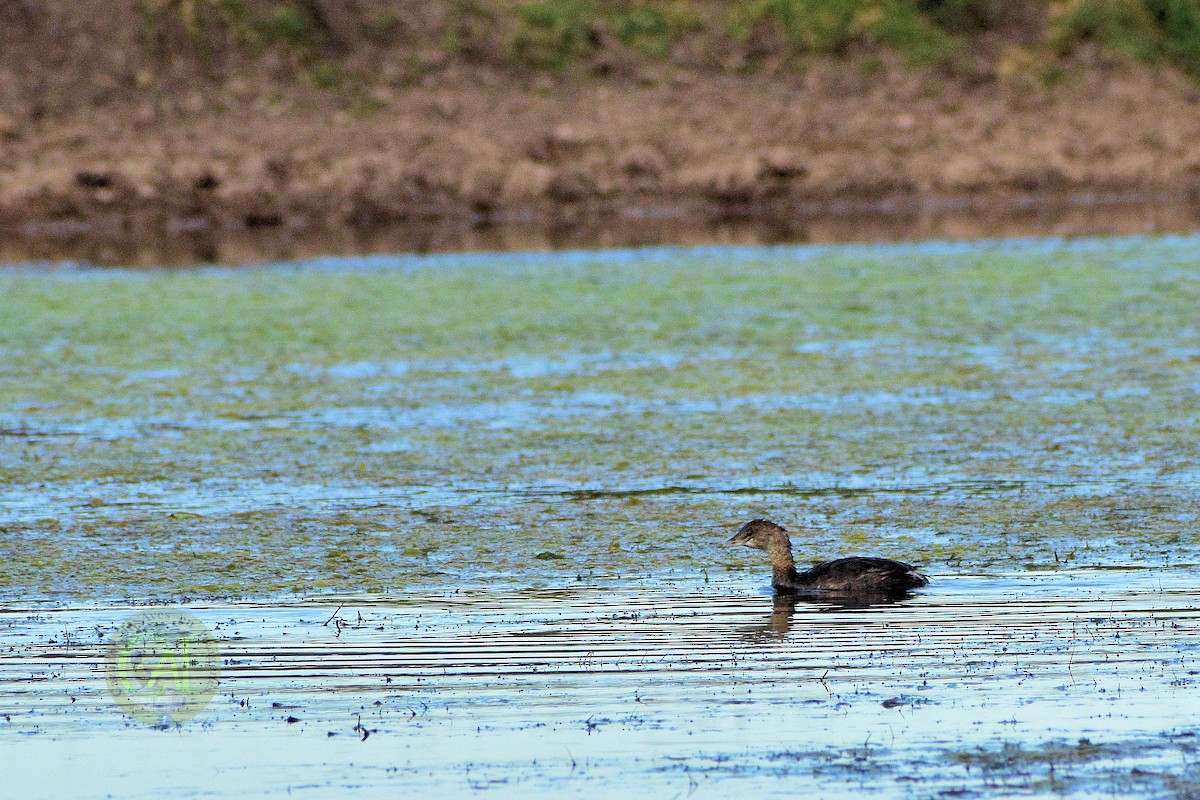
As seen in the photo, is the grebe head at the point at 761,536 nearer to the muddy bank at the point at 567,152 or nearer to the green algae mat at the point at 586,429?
the green algae mat at the point at 586,429

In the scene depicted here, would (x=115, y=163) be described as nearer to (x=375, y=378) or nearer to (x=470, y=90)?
(x=470, y=90)

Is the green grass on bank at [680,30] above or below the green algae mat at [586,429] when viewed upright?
above

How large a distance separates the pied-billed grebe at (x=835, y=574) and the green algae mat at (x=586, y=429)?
1.06 ft

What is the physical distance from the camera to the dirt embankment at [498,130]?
3806 cm

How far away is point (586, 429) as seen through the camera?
13.9 metres

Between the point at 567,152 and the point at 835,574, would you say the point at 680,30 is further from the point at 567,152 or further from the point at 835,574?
the point at 835,574

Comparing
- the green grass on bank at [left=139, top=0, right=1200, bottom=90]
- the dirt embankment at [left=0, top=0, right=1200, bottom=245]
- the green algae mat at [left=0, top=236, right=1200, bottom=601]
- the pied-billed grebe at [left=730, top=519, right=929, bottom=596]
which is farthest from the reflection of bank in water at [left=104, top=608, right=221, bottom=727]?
the green grass on bank at [left=139, top=0, right=1200, bottom=90]

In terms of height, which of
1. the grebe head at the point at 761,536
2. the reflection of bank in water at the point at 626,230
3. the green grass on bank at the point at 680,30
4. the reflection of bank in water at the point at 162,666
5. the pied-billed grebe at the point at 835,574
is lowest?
the reflection of bank in water at the point at 162,666

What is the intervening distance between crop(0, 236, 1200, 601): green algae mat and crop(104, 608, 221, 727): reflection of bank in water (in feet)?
2.10

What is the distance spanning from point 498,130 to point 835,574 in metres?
31.9

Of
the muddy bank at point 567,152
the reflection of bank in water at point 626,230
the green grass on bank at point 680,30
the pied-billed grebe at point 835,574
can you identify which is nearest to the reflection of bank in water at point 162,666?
the pied-billed grebe at point 835,574

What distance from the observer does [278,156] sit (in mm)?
38750

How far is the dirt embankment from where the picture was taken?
38.1 meters

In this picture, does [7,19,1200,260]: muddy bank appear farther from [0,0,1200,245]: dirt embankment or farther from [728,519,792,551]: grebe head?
[728,519,792,551]: grebe head
